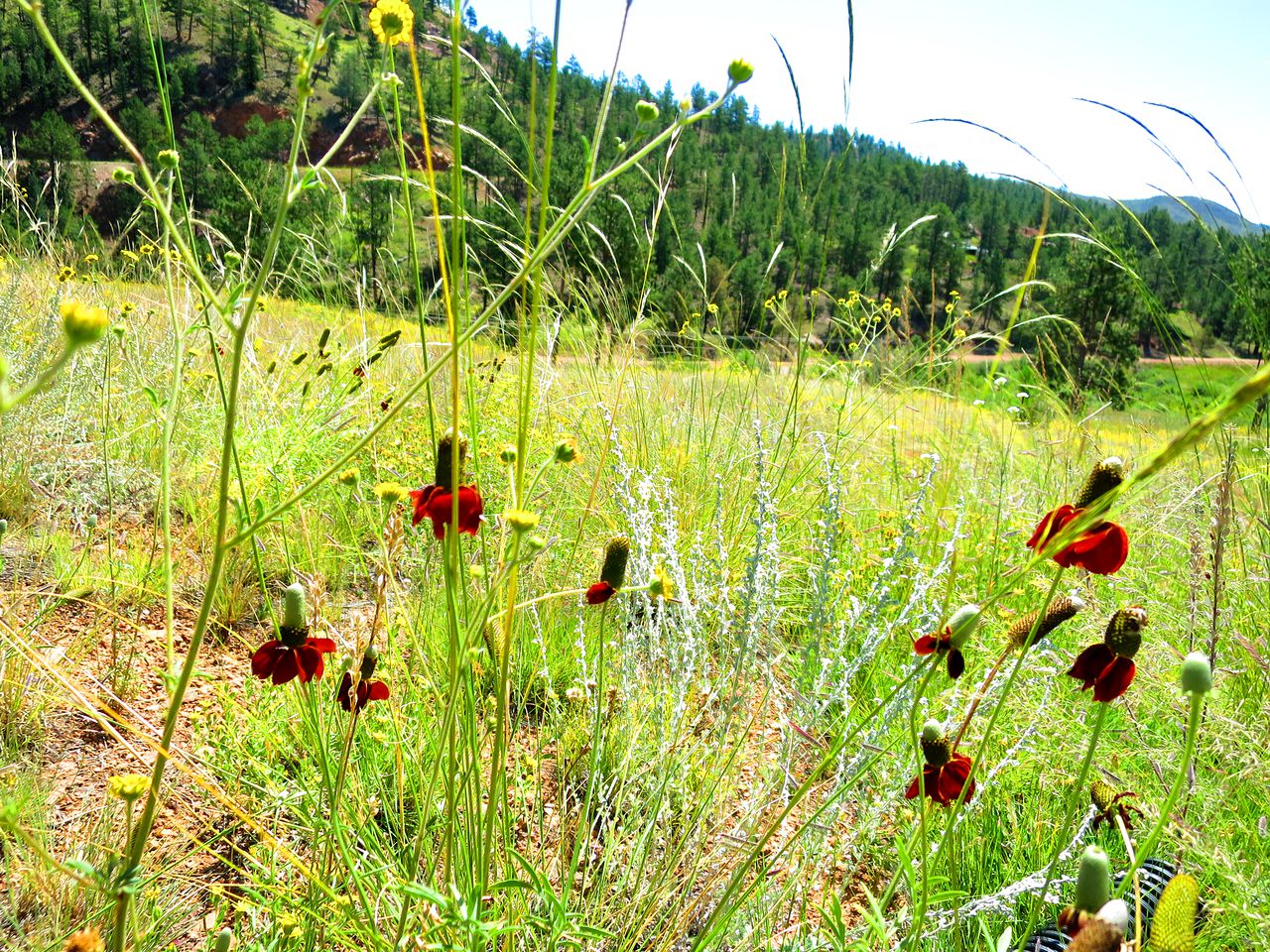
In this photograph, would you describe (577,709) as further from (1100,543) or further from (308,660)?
(1100,543)

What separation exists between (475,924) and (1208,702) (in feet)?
5.28

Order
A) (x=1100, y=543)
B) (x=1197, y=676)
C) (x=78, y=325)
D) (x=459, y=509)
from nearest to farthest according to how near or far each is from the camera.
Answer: (x=78, y=325), (x=1197, y=676), (x=1100, y=543), (x=459, y=509)

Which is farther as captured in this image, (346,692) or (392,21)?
(346,692)

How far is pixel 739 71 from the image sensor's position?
69 cm

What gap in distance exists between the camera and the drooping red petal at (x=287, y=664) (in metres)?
0.93

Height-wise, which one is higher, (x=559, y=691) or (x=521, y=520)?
(x=521, y=520)

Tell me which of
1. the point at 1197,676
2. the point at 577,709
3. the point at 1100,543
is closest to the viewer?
the point at 1197,676

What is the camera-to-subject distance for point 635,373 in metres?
3.34

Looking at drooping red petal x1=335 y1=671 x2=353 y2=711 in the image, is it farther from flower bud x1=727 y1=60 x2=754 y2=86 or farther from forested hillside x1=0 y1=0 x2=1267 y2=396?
forested hillside x1=0 y1=0 x2=1267 y2=396

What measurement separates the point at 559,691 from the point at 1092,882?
5.18ft

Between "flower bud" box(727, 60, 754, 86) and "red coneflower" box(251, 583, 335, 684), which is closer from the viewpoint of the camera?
"flower bud" box(727, 60, 754, 86)

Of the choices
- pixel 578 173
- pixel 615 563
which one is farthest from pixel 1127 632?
pixel 578 173

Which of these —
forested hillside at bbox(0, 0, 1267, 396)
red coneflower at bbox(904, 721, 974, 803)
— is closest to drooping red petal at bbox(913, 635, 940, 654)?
red coneflower at bbox(904, 721, 974, 803)

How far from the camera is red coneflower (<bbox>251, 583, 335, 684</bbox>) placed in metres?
0.92
